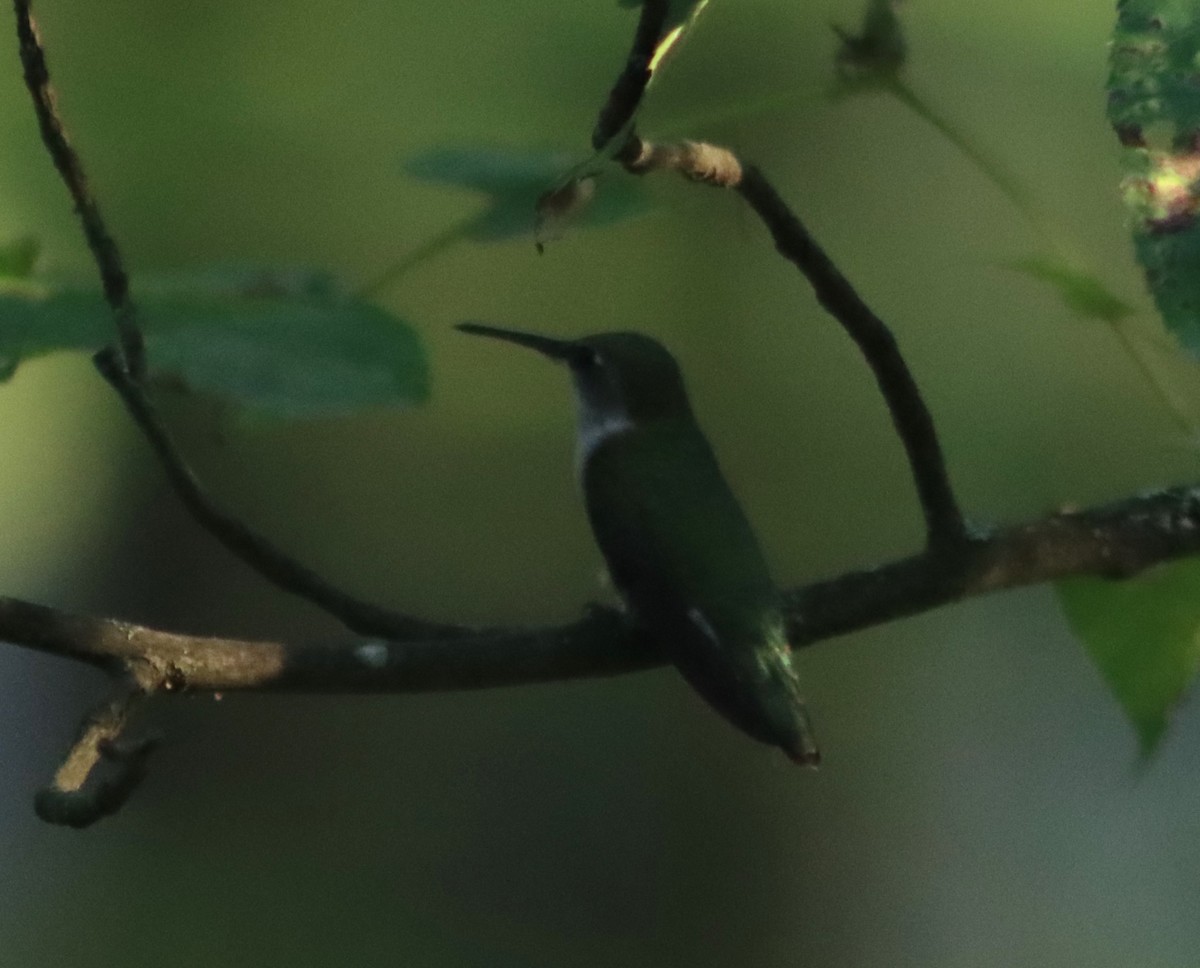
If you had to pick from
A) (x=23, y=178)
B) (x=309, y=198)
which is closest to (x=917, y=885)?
(x=309, y=198)

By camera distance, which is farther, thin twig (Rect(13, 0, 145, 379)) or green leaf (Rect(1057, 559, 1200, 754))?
green leaf (Rect(1057, 559, 1200, 754))

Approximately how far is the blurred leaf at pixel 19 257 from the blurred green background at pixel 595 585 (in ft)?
4.99

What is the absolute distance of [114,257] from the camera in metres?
0.40

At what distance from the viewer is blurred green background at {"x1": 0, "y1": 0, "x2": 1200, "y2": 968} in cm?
202

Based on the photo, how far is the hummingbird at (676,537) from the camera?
0.79 metres

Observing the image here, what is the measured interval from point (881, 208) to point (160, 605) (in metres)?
1.20

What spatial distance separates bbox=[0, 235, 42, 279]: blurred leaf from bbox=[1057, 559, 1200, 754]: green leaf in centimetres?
41

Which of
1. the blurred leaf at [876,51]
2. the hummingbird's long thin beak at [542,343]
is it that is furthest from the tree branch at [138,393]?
the hummingbird's long thin beak at [542,343]

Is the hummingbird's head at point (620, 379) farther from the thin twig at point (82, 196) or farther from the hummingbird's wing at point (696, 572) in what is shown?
the thin twig at point (82, 196)

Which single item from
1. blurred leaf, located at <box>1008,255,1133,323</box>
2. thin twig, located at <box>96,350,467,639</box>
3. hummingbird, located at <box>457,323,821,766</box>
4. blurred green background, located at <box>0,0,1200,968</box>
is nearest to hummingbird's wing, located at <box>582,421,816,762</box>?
hummingbird, located at <box>457,323,821,766</box>

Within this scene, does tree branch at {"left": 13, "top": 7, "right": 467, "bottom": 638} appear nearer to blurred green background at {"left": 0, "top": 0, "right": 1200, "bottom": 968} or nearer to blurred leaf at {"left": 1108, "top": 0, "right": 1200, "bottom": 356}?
blurred leaf at {"left": 1108, "top": 0, "right": 1200, "bottom": 356}

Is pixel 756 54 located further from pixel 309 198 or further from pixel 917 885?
pixel 917 885

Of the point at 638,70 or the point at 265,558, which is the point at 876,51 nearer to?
the point at 638,70

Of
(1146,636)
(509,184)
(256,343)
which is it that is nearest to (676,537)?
(1146,636)
